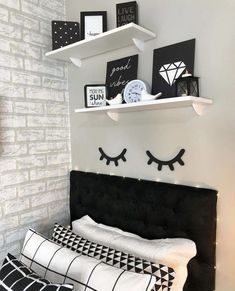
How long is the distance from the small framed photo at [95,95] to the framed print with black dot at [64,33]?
1.08 feet

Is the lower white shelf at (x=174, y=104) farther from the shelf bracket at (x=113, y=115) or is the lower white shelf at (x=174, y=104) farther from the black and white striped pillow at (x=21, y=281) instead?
the black and white striped pillow at (x=21, y=281)

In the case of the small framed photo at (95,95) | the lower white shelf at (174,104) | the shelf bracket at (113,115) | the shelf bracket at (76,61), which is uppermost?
the shelf bracket at (76,61)

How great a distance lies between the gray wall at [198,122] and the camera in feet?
4.09

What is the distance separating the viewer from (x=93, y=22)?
165 centimetres

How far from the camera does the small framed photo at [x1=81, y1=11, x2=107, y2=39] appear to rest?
1.64 metres

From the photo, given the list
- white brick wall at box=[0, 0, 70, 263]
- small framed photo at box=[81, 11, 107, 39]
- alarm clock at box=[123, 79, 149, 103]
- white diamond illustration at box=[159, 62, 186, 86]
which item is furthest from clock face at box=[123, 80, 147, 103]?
white brick wall at box=[0, 0, 70, 263]

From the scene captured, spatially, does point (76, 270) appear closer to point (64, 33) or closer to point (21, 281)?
point (21, 281)

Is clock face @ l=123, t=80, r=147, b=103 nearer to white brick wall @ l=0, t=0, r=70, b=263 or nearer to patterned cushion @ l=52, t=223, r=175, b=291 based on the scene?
white brick wall @ l=0, t=0, r=70, b=263

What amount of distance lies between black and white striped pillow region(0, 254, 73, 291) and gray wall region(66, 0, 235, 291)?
2.47 feet

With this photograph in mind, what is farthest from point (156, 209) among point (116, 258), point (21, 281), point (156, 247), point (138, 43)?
point (138, 43)

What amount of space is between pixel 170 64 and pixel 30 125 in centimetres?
95

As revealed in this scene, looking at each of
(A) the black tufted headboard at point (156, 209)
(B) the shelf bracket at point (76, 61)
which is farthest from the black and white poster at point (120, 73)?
(A) the black tufted headboard at point (156, 209)

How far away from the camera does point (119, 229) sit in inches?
61.9

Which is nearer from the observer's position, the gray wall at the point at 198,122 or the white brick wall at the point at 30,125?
the gray wall at the point at 198,122
